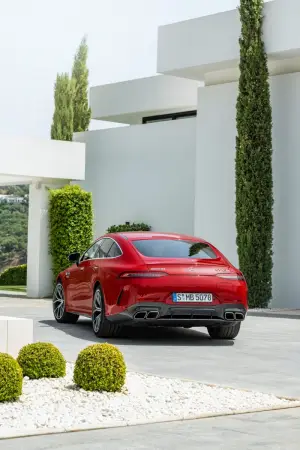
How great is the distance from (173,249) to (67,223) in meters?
11.5

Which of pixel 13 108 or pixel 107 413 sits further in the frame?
pixel 13 108

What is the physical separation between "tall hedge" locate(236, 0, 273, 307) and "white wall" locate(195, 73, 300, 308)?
0.38 m

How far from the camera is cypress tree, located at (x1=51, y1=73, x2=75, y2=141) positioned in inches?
1571

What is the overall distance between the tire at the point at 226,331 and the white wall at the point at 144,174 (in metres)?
12.4

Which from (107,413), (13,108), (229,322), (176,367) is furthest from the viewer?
(13,108)

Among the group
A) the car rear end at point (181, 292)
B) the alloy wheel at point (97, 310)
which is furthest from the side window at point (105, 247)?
the car rear end at point (181, 292)

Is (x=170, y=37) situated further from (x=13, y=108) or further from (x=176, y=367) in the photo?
(x=13, y=108)

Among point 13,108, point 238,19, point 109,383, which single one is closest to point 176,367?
point 109,383

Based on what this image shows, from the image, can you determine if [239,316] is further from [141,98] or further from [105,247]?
[141,98]

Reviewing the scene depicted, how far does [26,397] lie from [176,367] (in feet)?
9.60

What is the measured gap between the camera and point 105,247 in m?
14.5

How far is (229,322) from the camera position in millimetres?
13469

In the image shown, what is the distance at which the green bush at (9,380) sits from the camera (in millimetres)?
7688

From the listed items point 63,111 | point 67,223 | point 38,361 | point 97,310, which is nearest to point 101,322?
point 97,310
